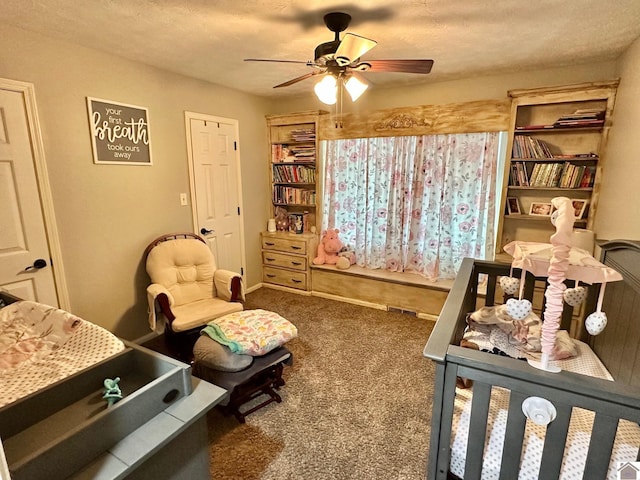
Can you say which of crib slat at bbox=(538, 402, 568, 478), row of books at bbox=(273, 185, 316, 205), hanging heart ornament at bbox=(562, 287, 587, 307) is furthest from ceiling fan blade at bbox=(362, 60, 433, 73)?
row of books at bbox=(273, 185, 316, 205)

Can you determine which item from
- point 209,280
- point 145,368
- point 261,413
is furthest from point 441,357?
point 209,280

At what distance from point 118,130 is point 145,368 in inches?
82.8

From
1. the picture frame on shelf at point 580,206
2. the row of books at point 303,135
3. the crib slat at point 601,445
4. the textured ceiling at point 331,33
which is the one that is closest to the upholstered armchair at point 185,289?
the textured ceiling at point 331,33

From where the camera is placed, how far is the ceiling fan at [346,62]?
5.81 ft

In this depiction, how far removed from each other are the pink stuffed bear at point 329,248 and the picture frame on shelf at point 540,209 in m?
2.01

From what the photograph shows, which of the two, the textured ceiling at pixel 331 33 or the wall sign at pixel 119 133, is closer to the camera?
the textured ceiling at pixel 331 33

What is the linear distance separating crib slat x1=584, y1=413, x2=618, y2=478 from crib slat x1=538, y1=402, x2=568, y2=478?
73 mm

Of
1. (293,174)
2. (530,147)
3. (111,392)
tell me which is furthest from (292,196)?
(111,392)

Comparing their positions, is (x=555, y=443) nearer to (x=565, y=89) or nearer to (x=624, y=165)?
(x=624, y=165)

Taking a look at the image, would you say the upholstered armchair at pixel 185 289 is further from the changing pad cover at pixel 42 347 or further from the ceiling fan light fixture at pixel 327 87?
the ceiling fan light fixture at pixel 327 87

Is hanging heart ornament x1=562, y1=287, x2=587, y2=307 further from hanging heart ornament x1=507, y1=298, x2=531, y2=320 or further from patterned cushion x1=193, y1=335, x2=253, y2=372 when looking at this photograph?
patterned cushion x1=193, y1=335, x2=253, y2=372

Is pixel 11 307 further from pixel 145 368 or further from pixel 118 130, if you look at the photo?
pixel 118 130

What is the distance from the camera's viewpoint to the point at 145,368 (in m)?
1.34

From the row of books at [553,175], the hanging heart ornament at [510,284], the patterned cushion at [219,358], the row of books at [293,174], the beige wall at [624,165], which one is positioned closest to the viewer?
the hanging heart ornament at [510,284]
